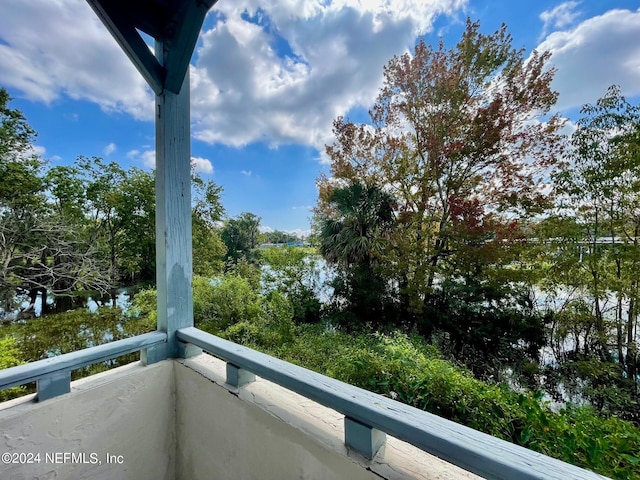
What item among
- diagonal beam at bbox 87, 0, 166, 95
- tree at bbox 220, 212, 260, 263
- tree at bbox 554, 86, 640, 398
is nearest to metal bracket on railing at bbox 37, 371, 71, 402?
diagonal beam at bbox 87, 0, 166, 95

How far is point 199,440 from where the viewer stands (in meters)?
1.03

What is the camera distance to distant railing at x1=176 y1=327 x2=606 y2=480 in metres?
0.41

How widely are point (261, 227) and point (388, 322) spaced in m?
3.73

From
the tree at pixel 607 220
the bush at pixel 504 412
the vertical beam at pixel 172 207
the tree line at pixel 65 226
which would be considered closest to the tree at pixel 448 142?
the tree at pixel 607 220

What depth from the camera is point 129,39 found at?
0.96 meters

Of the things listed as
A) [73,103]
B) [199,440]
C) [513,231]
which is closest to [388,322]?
[513,231]

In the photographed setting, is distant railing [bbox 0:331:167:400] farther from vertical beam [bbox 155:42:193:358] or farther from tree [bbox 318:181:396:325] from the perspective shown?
tree [bbox 318:181:396:325]

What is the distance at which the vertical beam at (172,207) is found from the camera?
1104 mm

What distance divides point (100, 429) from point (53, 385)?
0.24 m

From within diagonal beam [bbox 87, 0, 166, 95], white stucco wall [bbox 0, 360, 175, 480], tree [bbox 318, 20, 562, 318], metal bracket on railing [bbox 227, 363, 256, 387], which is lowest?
white stucco wall [bbox 0, 360, 175, 480]

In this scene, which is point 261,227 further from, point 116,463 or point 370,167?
point 116,463

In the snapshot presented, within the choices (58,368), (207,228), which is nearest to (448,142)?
(207,228)

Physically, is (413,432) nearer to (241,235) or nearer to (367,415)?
(367,415)

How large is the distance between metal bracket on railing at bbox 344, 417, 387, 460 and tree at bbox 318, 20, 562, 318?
15.3 feet
